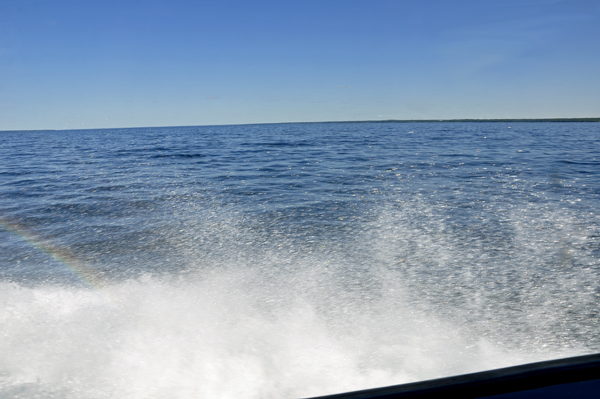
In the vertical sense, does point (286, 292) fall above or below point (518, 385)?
below

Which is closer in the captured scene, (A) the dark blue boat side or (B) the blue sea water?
(A) the dark blue boat side

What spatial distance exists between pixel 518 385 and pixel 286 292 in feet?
8.11

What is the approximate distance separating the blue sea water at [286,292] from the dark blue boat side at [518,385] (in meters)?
1.14

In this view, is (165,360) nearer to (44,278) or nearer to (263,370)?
(263,370)

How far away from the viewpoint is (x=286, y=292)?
3.48 metres

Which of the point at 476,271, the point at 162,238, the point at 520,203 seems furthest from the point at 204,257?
the point at 520,203

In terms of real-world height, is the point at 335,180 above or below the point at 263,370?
above

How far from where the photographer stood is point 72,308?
10.4ft

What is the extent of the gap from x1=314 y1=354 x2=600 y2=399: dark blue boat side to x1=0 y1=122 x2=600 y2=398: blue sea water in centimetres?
114

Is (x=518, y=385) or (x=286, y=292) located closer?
(x=518, y=385)

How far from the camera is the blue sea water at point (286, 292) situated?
7.68 ft

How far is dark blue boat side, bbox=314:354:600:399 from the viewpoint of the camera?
1.13 meters

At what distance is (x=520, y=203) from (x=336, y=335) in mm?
5974

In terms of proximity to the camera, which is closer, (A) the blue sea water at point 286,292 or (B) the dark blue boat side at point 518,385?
(B) the dark blue boat side at point 518,385
